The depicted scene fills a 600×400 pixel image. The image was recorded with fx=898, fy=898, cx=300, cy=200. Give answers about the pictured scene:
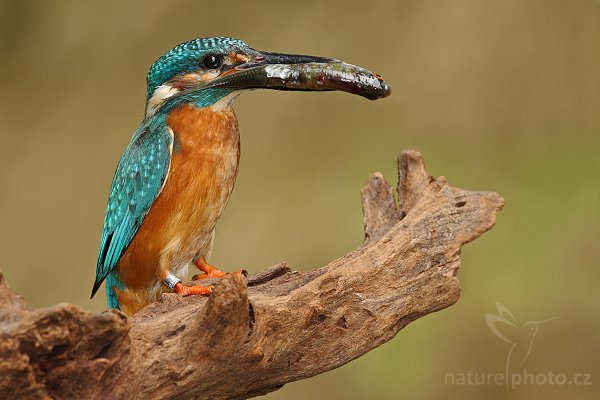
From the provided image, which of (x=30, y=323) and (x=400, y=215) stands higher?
(x=400, y=215)

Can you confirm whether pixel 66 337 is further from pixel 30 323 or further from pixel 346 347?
pixel 346 347

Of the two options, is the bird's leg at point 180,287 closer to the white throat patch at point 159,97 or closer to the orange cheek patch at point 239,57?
the white throat patch at point 159,97

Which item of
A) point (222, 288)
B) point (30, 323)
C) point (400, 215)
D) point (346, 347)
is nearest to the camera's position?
point (30, 323)

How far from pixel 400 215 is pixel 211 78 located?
29.0 inches

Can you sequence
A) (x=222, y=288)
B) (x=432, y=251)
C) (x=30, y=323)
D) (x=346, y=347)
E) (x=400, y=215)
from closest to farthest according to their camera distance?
1. (x=30, y=323)
2. (x=222, y=288)
3. (x=346, y=347)
4. (x=432, y=251)
5. (x=400, y=215)

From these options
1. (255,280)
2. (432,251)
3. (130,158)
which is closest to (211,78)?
(130,158)

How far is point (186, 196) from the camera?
263cm

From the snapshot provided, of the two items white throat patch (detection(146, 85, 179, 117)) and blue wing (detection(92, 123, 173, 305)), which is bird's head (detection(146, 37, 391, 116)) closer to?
white throat patch (detection(146, 85, 179, 117))

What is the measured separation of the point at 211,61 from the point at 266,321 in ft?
2.91

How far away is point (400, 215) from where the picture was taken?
2.86 metres

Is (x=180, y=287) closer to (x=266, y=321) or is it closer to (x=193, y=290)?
(x=193, y=290)

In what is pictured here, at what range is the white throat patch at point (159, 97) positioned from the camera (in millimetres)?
2742

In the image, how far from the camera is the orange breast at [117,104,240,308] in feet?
8.65

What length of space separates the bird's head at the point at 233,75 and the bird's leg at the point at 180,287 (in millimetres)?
522
